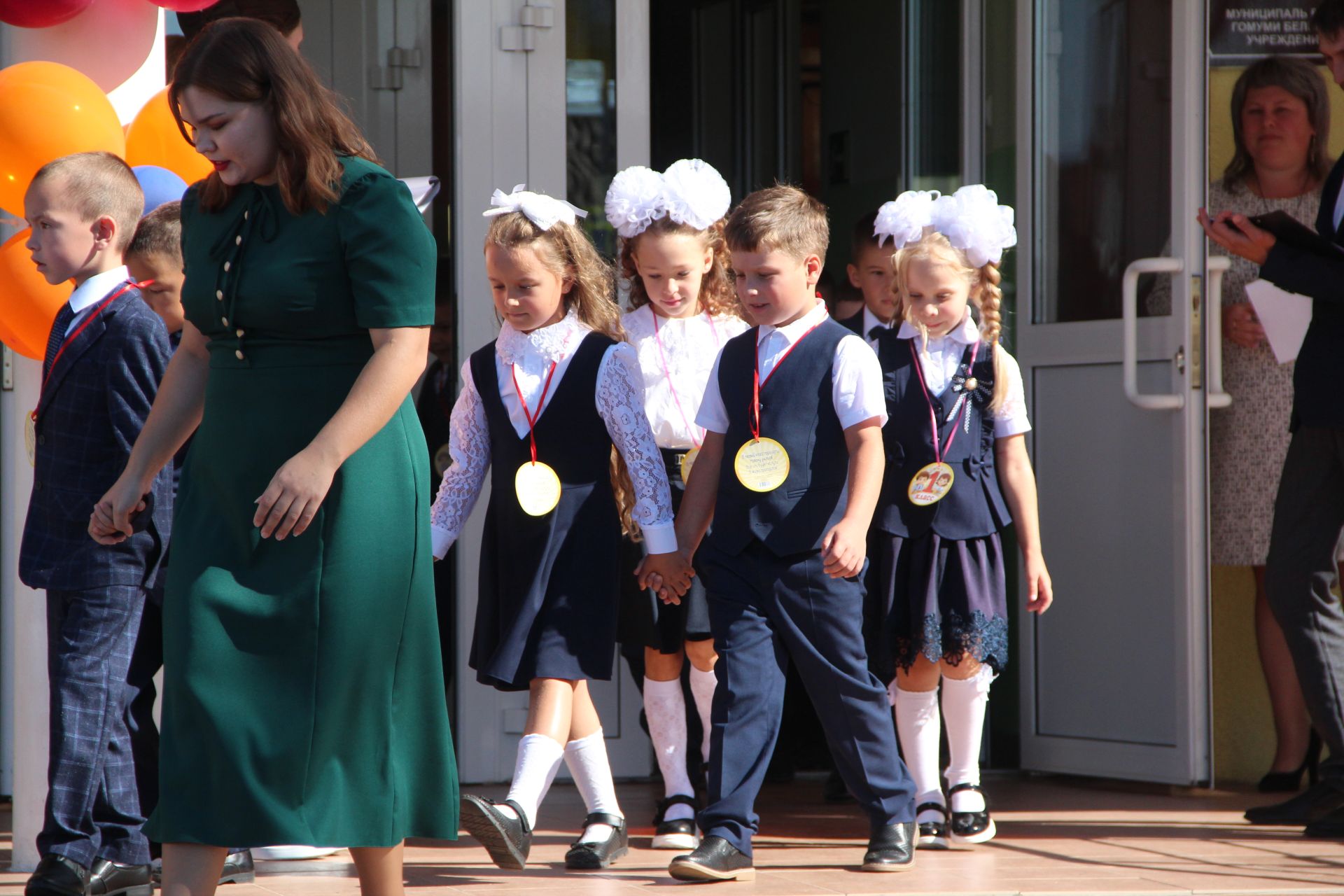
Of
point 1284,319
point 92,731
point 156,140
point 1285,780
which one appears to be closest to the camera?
point 92,731

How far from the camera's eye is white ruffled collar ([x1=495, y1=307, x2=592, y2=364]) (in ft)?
13.3

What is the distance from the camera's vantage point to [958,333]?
14.5 feet

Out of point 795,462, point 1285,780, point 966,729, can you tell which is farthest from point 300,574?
point 1285,780

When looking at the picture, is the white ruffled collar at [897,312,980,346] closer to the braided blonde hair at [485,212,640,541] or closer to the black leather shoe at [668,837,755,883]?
the braided blonde hair at [485,212,640,541]

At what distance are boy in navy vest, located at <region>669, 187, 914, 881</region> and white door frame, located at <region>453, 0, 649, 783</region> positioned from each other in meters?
1.47

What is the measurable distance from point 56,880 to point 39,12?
2004 millimetres

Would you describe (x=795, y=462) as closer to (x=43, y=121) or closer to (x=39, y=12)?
(x=43, y=121)

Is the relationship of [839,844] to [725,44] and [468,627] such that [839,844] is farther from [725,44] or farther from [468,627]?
[725,44]

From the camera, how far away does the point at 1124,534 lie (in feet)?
17.3

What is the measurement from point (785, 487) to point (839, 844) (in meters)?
1.10

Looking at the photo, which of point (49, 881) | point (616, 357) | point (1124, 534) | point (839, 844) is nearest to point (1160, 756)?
point (1124, 534)

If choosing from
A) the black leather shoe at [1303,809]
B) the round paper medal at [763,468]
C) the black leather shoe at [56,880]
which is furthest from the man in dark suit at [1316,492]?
the black leather shoe at [56,880]

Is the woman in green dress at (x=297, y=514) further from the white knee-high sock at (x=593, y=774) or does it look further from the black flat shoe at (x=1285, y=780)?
the black flat shoe at (x=1285, y=780)

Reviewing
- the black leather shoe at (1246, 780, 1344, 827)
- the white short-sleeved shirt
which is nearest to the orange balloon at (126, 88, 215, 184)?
the white short-sleeved shirt
